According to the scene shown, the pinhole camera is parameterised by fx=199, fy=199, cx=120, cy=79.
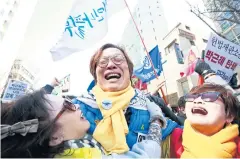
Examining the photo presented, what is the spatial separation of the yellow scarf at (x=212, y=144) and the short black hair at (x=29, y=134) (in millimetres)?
905

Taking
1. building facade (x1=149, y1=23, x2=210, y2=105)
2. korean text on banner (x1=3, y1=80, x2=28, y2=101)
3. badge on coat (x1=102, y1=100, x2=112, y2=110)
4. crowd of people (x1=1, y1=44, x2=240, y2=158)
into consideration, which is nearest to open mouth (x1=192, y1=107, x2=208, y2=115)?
crowd of people (x1=1, y1=44, x2=240, y2=158)

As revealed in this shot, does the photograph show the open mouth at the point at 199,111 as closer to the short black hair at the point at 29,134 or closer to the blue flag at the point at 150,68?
the short black hair at the point at 29,134

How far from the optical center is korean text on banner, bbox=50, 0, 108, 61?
165 inches

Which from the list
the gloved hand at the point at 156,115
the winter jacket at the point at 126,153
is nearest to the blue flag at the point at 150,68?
the gloved hand at the point at 156,115

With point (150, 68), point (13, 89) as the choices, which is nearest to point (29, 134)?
point (13, 89)

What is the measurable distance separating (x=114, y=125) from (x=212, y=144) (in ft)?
2.29

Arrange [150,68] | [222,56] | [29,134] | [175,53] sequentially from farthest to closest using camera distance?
[175,53]
[150,68]
[222,56]
[29,134]

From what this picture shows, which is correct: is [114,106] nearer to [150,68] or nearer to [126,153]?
[126,153]

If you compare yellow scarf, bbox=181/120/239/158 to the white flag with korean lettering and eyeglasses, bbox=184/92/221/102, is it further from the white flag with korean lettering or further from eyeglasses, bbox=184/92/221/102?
the white flag with korean lettering

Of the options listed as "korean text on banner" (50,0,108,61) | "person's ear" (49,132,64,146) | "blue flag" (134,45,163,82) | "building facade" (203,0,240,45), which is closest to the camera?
"person's ear" (49,132,64,146)

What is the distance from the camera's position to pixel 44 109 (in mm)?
1300

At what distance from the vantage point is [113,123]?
154cm

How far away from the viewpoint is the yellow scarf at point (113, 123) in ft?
4.73

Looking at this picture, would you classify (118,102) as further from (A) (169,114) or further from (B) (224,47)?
(B) (224,47)
